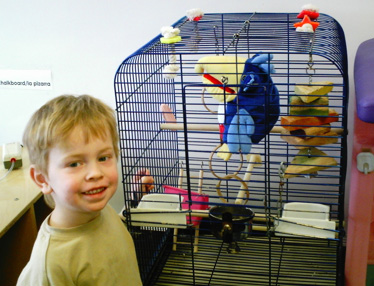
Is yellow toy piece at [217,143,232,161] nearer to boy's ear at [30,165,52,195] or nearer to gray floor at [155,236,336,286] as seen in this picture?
gray floor at [155,236,336,286]

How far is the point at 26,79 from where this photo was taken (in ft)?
6.61

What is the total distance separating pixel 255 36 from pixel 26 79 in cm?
102

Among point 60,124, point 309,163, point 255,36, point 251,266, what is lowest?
point 251,266

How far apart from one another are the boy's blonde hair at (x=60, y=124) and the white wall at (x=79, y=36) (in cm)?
89

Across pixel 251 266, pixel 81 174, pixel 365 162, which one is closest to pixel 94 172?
pixel 81 174

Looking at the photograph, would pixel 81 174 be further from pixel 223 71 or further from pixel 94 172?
pixel 223 71

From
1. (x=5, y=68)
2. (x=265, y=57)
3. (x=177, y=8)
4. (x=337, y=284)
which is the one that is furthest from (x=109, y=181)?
(x=5, y=68)

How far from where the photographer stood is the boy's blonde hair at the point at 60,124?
3.14 feet

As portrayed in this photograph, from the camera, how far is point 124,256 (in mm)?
1094

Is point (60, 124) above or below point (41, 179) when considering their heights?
above

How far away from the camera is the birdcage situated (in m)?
1.28

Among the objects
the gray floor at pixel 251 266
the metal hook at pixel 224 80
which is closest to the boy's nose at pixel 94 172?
the metal hook at pixel 224 80

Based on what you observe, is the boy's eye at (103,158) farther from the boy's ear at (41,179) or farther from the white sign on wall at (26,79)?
the white sign on wall at (26,79)

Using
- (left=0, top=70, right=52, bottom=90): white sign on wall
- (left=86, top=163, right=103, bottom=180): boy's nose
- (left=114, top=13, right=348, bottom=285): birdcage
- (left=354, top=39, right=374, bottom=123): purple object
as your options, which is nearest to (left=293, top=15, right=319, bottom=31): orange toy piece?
(left=114, top=13, right=348, bottom=285): birdcage
